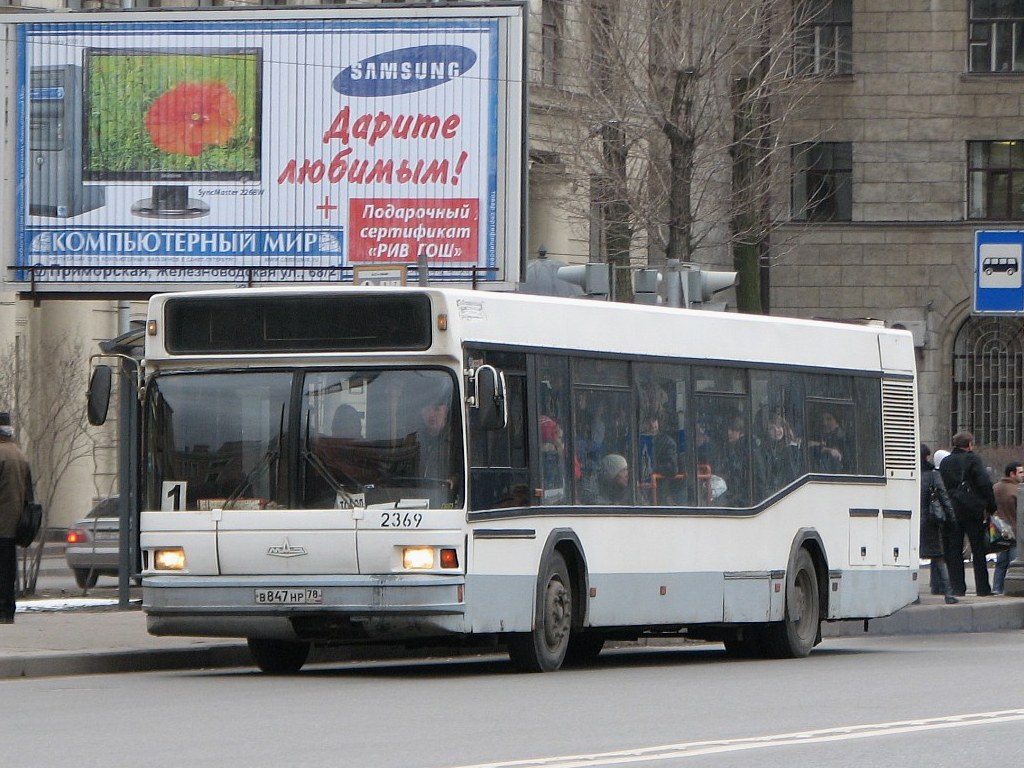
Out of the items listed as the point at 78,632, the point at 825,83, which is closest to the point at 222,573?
the point at 78,632

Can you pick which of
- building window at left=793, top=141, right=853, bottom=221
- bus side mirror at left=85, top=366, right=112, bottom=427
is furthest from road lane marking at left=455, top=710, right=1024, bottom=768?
building window at left=793, top=141, right=853, bottom=221

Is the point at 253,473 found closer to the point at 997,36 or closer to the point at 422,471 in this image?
the point at 422,471

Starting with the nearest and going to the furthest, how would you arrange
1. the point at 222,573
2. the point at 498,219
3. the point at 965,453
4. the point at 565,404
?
1. the point at 222,573
2. the point at 565,404
3. the point at 498,219
4. the point at 965,453

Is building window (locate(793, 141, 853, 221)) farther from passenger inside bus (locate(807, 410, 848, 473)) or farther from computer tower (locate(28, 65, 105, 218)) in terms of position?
passenger inside bus (locate(807, 410, 848, 473))

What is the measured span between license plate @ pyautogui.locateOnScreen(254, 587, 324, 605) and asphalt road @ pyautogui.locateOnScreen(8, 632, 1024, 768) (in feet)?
1.67

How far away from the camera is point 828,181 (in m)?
48.5

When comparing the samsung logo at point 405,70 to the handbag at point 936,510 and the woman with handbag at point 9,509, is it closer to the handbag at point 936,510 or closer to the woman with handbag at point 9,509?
the woman with handbag at point 9,509

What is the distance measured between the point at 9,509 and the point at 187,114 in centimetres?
634

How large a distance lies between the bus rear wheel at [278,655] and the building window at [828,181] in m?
33.3

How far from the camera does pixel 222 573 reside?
14.9 metres

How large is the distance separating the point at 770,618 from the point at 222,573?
16.2 feet

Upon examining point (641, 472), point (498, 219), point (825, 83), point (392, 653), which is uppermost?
point (825, 83)

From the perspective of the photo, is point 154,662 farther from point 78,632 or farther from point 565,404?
point 565,404

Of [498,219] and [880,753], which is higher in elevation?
[498,219]
